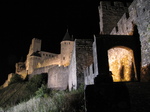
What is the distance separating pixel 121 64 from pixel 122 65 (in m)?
0.14

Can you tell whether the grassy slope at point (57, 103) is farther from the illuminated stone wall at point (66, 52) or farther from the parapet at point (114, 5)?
the illuminated stone wall at point (66, 52)

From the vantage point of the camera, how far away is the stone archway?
29.8 feet

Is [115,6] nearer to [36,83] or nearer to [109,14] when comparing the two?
[109,14]

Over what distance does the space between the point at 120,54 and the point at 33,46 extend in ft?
151

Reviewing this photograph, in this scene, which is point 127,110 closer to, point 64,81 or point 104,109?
point 104,109

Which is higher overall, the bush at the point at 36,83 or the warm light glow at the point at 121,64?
the warm light glow at the point at 121,64

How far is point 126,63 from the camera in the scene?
9531 mm

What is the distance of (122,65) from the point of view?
9.88m

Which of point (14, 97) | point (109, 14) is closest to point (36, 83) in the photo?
point (14, 97)

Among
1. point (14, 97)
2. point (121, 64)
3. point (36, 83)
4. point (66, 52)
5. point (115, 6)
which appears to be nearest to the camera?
point (121, 64)

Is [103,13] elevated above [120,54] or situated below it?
above

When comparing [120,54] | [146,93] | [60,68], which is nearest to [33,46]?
[60,68]

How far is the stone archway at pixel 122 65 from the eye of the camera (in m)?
9.09

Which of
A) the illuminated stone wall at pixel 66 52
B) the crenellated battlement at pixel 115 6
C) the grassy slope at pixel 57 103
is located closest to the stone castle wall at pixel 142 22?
the grassy slope at pixel 57 103
